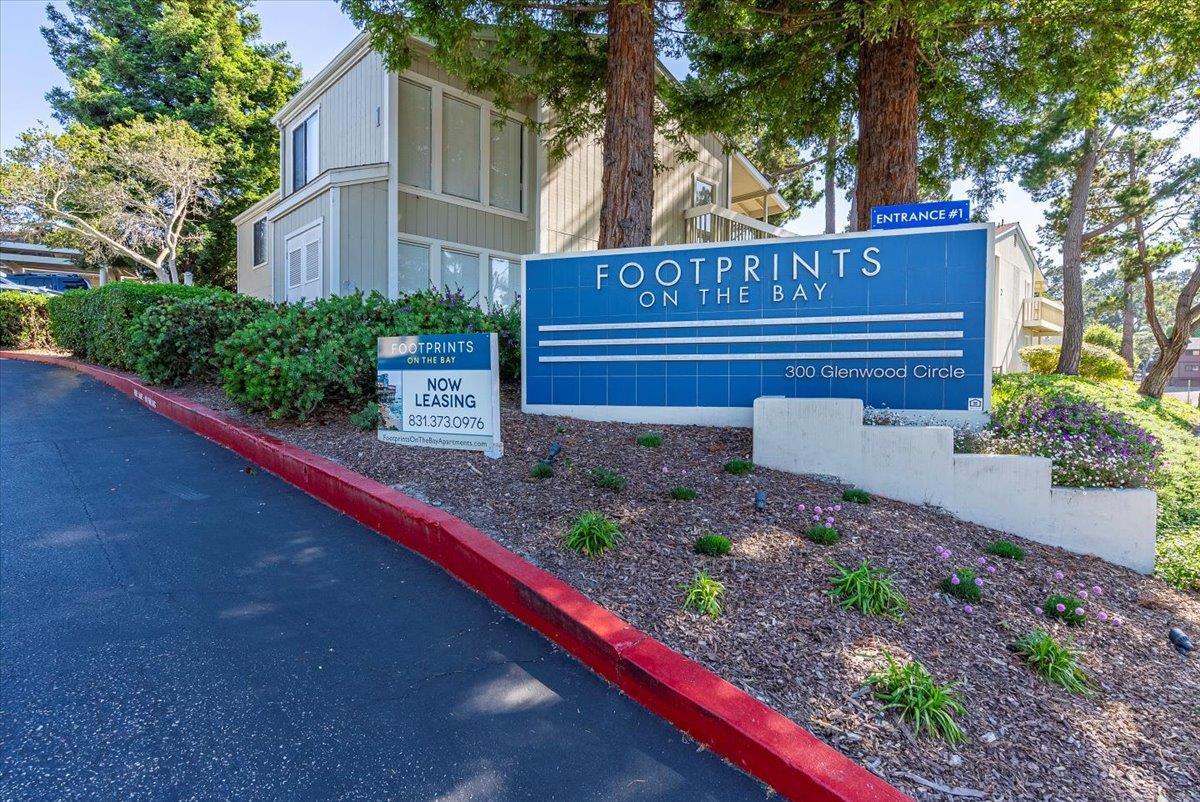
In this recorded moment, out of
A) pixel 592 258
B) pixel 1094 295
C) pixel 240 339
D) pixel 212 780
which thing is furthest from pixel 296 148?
pixel 1094 295

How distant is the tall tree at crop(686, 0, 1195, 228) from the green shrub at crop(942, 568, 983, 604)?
5.24m

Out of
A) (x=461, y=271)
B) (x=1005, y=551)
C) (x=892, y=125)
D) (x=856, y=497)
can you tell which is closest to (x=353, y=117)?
(x=461, y=271)

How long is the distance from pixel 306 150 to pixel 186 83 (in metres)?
13.7

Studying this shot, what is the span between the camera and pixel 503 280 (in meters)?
12.1

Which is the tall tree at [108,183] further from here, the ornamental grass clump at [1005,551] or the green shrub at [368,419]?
the ornamental grass clump at [1005,551]

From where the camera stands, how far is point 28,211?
17.3 metres

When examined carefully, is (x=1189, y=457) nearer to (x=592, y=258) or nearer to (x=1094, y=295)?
(x=592, y=258)

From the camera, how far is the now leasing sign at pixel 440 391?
4.86 meters

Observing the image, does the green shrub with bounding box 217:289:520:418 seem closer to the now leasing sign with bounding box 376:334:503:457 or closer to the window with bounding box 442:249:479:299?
the now leasing sign with bounding box 376:334:503:457

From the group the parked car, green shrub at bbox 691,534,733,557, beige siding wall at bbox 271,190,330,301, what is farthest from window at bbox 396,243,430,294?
the parked car

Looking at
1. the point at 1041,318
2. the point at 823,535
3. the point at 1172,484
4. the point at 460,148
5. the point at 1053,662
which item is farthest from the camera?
the point at 1041,318

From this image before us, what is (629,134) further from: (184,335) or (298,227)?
(298,227)

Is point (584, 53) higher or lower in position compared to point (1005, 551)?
higher

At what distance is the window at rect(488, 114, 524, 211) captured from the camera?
11.8 m
